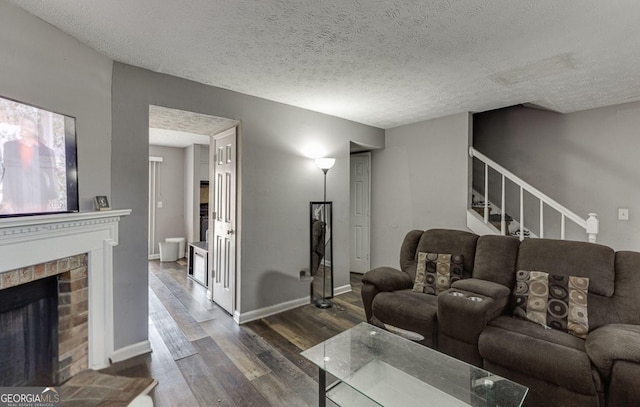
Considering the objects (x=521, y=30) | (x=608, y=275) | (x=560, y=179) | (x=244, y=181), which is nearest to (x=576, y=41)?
(x=521, y=30)

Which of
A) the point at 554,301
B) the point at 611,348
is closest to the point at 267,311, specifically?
the point at 554,301

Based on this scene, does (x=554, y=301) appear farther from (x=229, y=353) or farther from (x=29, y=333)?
(x=29, y=333)

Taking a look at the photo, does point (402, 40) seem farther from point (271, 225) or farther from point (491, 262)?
point (271, 225)

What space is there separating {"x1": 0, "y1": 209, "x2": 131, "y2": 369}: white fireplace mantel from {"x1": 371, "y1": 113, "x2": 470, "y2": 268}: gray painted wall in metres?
3.45

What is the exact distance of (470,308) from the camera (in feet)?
6.57

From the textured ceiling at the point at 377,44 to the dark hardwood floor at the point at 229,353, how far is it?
239 centimetres

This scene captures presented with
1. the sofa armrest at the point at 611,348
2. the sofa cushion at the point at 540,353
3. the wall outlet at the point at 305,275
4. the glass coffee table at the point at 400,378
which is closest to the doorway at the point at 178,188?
the wall outlet at the point at 305,275

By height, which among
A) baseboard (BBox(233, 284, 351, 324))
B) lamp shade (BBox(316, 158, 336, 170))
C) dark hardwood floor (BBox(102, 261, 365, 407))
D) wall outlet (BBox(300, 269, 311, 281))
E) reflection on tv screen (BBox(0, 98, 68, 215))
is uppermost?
lamp shade (BBox(316, 158, 336, 170))

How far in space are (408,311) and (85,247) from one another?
7.95ft

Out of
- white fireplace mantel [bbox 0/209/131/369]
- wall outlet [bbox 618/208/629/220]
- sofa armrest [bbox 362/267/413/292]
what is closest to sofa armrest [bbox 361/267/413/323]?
sofa armrest [bbox 362/267/413/292]

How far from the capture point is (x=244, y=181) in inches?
119

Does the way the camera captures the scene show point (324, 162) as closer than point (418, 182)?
Yes

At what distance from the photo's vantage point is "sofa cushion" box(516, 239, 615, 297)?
2025mm

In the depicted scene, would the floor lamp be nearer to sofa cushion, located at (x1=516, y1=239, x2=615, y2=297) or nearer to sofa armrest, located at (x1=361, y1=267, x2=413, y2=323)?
sofa armrest, located at (x1=361, y1=267, x2=413, y2=323)
